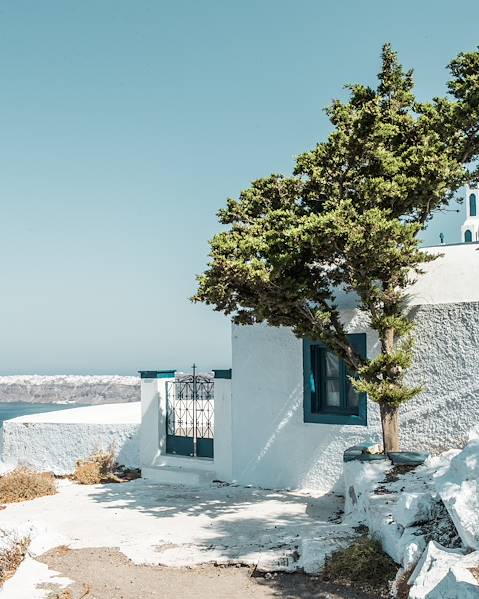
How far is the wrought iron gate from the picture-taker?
14027 millimetres

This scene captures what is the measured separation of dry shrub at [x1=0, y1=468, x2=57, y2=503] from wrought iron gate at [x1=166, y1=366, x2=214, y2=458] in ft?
9.37

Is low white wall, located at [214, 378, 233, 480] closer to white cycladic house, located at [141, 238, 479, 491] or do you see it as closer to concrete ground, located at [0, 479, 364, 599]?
white cycladic house, located at [141, 238, 479, 491]

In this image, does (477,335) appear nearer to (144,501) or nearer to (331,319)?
(331,319)

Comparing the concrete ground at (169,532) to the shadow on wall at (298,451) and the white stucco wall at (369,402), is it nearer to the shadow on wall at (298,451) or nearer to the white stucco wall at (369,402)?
the shadow on wall at (298,451)

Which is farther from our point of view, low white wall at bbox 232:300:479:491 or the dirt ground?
low white wall at bbox 232:300:479:491

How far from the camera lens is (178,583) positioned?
277 inches

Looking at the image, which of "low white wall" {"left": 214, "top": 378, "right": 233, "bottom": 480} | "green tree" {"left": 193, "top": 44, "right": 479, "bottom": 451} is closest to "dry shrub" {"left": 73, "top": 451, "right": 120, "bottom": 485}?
"low white wall" {"left": 214, "top": 378, "right": 233, "bottom": 480}

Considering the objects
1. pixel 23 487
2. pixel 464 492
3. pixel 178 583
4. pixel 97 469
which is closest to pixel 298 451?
pixel 97 469

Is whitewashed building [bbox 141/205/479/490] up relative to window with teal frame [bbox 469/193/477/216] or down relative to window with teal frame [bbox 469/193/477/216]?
down

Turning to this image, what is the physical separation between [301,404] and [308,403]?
6.7 inches

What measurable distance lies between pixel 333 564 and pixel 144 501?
5432 mm

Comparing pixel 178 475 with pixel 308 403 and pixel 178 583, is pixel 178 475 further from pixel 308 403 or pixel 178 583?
pixel 178 583

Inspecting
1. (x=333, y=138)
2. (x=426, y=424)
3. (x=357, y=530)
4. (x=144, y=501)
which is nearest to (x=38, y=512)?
(x=144, y=501)

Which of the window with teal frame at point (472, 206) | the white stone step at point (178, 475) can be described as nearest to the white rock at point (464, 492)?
the white stone step at point (178, 475)
